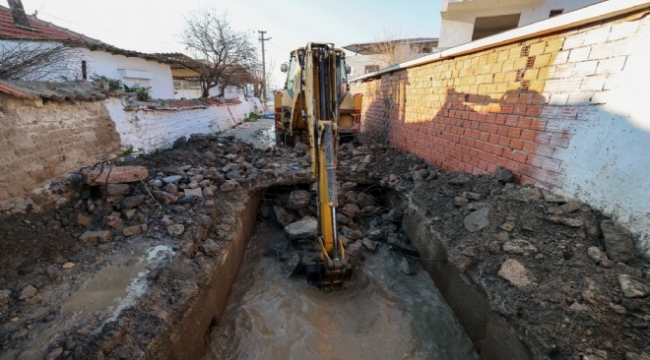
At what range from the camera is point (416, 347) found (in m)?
2.91

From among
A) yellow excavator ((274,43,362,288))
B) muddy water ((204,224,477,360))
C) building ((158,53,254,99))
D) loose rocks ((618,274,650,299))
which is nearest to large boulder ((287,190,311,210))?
yellow excavator ((274,43,362,288))

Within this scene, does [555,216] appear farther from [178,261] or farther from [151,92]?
[151,92]

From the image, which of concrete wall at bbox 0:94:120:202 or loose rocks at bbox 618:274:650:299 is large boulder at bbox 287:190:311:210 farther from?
loose rocks at bbox 618:274:650:299

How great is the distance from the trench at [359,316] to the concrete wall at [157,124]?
3263 millimetres

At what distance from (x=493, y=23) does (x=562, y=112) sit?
10202 millimetres

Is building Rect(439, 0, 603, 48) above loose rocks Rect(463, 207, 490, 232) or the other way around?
above

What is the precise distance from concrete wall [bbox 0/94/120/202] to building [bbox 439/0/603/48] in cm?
1078

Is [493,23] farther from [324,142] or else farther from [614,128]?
[324,142]

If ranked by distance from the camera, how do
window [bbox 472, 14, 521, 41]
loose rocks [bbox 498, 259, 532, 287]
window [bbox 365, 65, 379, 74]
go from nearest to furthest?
loose rocks [bbox 498, 259, 532, 287], window [bbox 472, 14, 521, 41], window [bbox 365, 65, 379, 74]

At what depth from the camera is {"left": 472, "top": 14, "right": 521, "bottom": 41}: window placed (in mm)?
9945

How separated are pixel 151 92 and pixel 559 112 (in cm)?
1096

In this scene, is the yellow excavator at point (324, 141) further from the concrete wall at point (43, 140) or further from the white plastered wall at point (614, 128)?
the concrete wall at point (43, 140)

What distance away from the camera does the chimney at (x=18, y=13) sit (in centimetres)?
720

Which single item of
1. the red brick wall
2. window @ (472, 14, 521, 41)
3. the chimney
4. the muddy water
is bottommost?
the muddy water
